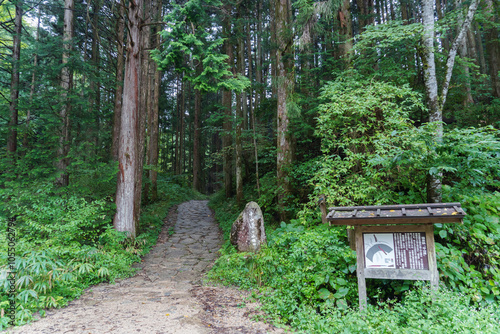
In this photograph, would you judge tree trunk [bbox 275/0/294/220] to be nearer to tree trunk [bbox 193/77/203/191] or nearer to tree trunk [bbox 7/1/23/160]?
tree trunk [bbox 7/1/23/160]

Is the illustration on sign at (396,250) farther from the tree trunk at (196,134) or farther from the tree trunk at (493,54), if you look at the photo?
the tree trunk at (196,134)

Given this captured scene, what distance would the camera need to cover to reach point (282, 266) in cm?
500

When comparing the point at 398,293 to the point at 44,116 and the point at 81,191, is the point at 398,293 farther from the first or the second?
the point at 44,116

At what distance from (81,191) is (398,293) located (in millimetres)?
8027

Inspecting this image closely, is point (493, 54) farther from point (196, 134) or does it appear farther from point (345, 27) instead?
point (196, 134)

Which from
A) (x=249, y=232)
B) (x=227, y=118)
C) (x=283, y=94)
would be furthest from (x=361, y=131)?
(x=227, y=118)

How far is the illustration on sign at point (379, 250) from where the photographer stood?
12.3ft

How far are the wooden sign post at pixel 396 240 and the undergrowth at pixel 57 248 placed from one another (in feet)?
14.9

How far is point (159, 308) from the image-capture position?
409 cm

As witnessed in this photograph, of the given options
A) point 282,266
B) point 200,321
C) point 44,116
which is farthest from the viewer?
point 44,116

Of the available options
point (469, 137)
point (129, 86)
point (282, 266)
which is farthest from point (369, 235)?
point (129, 86)

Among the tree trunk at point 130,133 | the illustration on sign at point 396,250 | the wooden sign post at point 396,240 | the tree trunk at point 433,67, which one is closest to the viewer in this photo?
the wooden sign post at point 396,240

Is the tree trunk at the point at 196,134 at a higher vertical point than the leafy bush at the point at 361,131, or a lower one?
higher

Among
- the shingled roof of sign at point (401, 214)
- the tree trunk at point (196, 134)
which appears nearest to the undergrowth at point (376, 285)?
the shingled roof of sign at point (401, 214)
